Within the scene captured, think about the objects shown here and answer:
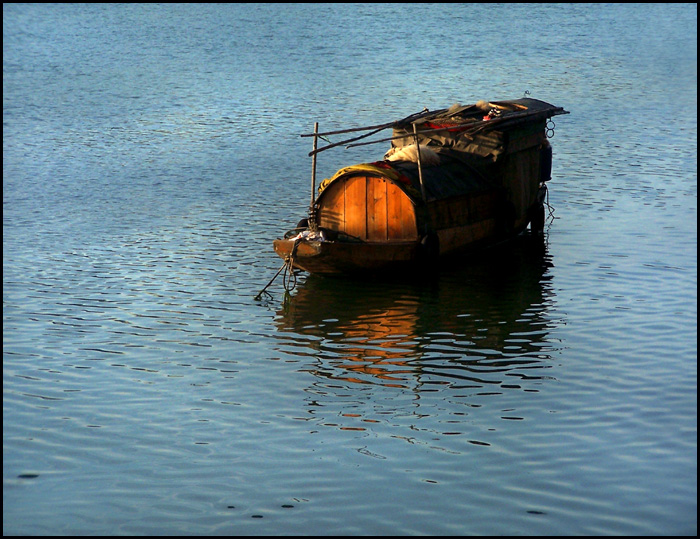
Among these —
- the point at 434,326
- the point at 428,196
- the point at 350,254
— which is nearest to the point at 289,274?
the point at 350,254

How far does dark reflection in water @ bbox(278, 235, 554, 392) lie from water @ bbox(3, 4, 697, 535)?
7 cm

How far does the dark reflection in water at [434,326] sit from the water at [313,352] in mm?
71

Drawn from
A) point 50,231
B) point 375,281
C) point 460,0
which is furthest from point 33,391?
point 460,0

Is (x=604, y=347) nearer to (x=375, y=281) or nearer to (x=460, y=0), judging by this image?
(x=375, y=281)

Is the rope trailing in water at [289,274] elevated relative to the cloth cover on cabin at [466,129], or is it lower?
lower

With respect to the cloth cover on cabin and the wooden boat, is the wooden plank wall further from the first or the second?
the cloth cover on cabin

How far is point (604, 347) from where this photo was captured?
1614 cm

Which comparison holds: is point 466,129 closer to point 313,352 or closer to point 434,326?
point 434,326

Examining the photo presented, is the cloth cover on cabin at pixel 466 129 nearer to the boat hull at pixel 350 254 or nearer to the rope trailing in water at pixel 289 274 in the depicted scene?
the boat hull at pixel 350 254

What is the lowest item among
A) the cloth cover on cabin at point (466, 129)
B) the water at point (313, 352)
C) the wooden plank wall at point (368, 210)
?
the water at point (313, 352)

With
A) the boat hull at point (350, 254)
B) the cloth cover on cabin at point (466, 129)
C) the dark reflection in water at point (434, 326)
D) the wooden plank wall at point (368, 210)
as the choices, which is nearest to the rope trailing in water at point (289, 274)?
the boat hull at point (350, 254)

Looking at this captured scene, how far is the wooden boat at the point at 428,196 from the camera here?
2041 centimetres

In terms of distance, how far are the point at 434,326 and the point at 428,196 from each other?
4.01m

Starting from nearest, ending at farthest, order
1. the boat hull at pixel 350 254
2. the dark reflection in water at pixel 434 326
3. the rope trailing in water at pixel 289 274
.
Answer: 1. the dark reflection in water at pixel 434 326
2. the rope trailing in water at pixel 289 274
3. the boat hull at pixel 350 254
